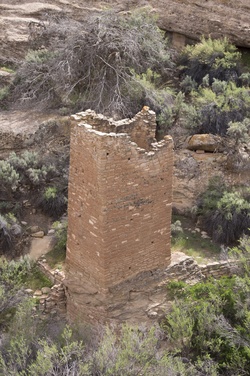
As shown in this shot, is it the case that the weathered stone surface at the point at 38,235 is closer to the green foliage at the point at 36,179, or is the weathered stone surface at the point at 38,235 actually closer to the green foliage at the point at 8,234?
the green foliage at the point at 8,234

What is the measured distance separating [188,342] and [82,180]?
296 cm

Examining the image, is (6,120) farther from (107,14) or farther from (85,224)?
(85,224)

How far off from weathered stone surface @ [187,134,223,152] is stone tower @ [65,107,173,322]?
430 cm

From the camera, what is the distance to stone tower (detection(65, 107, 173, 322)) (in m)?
7.70

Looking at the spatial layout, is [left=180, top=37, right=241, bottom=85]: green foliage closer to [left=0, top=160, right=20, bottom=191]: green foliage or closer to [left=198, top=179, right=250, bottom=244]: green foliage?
[left=198, top=179, right=250, bottom=244]: green foliage

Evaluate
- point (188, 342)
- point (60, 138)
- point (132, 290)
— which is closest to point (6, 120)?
point (60, 138)

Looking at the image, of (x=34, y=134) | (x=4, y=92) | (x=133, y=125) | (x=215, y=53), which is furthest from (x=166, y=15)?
(x=133, y=125)

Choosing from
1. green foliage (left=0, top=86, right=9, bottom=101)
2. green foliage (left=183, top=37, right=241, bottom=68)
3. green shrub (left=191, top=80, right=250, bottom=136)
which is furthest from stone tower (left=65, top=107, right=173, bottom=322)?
green foliage (left=183, top=37, right=241, bottom=68)

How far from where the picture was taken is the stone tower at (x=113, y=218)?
7.70m

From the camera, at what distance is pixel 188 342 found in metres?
8.07

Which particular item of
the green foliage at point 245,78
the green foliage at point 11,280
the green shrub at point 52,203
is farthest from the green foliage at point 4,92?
the green foliage at point 245,78

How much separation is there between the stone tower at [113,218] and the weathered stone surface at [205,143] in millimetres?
4300

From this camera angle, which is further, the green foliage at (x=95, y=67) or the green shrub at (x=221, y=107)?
the green foliage at (x=95, y=67)

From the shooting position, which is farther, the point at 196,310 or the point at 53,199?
the point at 53,199
